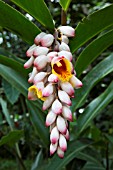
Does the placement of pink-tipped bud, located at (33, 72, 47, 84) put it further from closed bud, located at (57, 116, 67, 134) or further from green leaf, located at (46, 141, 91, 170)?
green leaf, located at (46, 141, 91, 170)

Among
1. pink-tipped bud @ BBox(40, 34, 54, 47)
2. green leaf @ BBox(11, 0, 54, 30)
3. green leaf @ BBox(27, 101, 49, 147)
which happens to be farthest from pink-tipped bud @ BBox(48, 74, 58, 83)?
green leaf @ BBox(27, 101, 49, 147)

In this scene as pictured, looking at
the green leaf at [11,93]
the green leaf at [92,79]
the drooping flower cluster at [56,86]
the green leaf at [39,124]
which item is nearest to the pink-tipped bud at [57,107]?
the drooping flower cluster at [56,86]

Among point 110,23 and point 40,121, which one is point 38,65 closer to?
point 110,23

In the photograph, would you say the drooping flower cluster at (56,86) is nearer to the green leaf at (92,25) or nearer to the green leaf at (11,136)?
the green leaf at (92,25)

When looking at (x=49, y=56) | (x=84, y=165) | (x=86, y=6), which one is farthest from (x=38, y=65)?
(x=86, y=6)

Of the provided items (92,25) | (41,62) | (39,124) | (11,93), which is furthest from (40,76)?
(11,93)

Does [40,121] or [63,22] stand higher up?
[63,22]

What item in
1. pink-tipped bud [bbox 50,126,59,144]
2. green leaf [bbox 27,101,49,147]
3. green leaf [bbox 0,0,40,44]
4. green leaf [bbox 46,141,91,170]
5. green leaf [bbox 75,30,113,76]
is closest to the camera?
pink-tipped bud [bbox 50,126,59,144]
